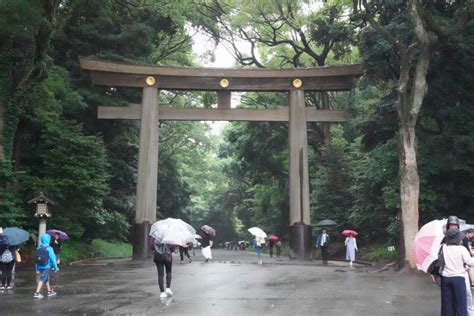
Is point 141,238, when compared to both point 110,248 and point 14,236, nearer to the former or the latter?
point 14,236

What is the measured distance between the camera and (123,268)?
1748 cm

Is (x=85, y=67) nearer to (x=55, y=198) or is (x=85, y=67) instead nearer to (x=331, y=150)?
(x=55, y=198)

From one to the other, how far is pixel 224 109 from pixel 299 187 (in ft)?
16.0

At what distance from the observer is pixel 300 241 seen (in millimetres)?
21000

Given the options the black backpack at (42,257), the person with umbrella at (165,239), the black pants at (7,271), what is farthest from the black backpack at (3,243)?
the person with umbrella at (165,239)

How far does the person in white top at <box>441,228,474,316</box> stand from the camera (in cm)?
654

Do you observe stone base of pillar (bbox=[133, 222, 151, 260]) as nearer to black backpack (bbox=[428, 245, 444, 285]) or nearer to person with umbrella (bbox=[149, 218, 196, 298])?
person with umbrella (bbox=[149, 218, 196, 298])

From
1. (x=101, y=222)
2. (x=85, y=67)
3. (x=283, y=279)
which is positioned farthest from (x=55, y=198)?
(x=283, y=279)

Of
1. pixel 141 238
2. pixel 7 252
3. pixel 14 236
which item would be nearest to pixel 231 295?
pixel 7 252

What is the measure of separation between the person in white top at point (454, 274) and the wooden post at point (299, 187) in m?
14.4

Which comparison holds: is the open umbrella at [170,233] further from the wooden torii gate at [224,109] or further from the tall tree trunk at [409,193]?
the wooden torii gate at [224,109]

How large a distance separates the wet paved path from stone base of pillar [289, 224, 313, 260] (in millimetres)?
5460

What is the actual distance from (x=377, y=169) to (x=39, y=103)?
1388cm

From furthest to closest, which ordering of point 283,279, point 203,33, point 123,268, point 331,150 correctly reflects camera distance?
1. point 203,33
2. point 331,150
3. point 123,268
4. point 283,279
